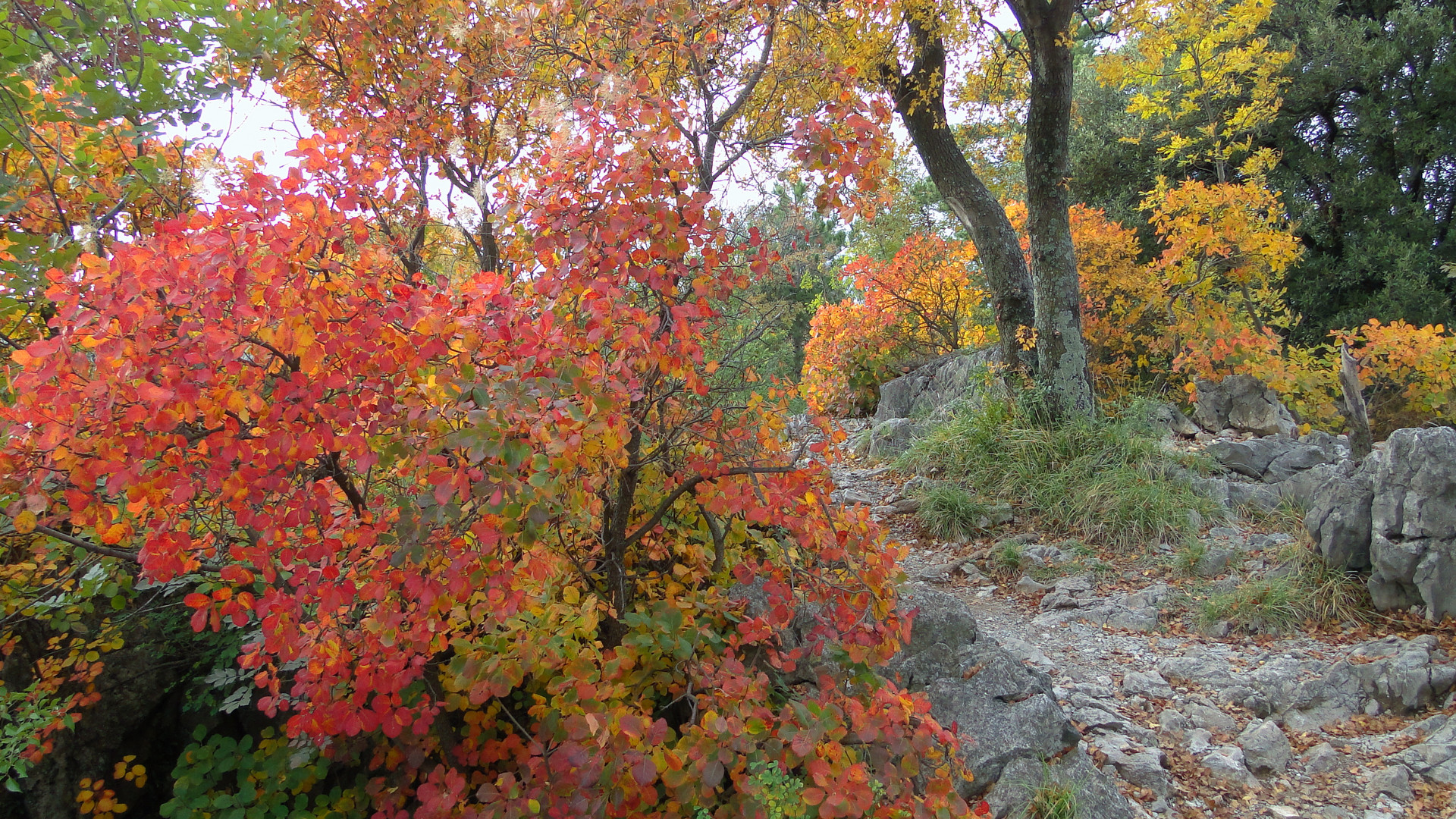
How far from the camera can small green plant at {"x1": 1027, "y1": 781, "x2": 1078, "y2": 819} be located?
7.86 ft

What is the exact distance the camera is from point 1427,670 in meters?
3.12

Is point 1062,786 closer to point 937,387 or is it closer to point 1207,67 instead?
point 937,387

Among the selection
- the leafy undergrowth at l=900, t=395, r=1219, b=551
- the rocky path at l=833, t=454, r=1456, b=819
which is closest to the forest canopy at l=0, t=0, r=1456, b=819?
the rocky path at l=833, t=454, r=1456, b=819

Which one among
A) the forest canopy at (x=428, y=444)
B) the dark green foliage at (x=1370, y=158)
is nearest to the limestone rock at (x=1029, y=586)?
the forest canopy at (x=428, y=444)

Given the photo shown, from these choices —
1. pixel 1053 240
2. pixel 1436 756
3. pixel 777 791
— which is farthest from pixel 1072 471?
pixel 777 791

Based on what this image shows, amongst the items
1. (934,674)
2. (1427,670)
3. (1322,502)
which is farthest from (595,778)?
(1322,502)

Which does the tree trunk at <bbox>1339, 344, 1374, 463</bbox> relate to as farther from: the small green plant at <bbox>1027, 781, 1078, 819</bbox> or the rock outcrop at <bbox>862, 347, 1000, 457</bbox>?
the small green plant at <bbox>1027, 781, 1078, 819</bbox>

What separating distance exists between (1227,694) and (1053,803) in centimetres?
147

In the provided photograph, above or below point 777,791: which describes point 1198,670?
below

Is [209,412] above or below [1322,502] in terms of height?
above

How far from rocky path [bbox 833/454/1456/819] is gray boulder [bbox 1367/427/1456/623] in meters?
0.20

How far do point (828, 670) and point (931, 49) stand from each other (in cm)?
626

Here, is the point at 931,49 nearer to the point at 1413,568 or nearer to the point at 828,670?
the point at 1413,568

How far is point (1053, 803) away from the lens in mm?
2414
